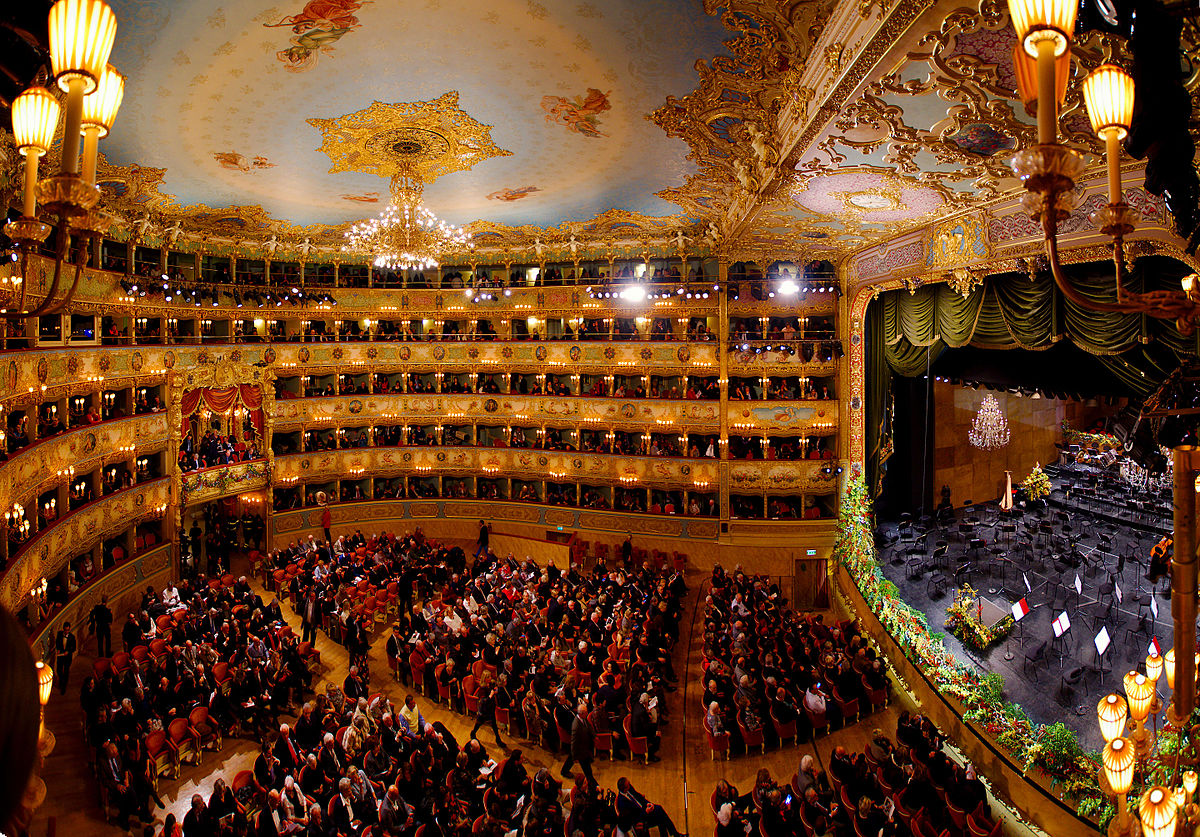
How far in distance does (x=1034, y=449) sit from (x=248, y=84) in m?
26.5

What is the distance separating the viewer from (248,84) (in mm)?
9359

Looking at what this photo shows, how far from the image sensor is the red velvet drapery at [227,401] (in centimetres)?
1969

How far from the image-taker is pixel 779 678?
40.0 ft

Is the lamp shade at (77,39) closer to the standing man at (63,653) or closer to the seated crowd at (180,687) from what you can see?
the seated crowd at (180,687)

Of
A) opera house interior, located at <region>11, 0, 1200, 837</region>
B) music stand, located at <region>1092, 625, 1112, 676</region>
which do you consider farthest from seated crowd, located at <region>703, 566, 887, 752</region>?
music stand, located at <region>1092, 625, 1112, 676</region>

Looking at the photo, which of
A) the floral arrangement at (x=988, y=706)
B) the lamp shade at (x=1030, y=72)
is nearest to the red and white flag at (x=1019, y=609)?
the floral arrangement at (x=988, y=706)

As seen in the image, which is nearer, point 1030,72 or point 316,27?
point 1030,72

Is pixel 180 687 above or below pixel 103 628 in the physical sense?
below

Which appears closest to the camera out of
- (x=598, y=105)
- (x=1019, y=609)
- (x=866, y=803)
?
(x=866, y=803)

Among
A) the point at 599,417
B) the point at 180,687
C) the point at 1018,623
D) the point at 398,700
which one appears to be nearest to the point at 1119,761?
the point at 1018,623

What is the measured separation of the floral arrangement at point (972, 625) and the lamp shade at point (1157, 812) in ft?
27.6

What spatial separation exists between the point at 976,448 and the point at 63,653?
85.8 feet

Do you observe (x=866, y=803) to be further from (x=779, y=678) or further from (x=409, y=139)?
(x=409, y=139)

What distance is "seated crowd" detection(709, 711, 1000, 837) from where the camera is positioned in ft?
27.3
